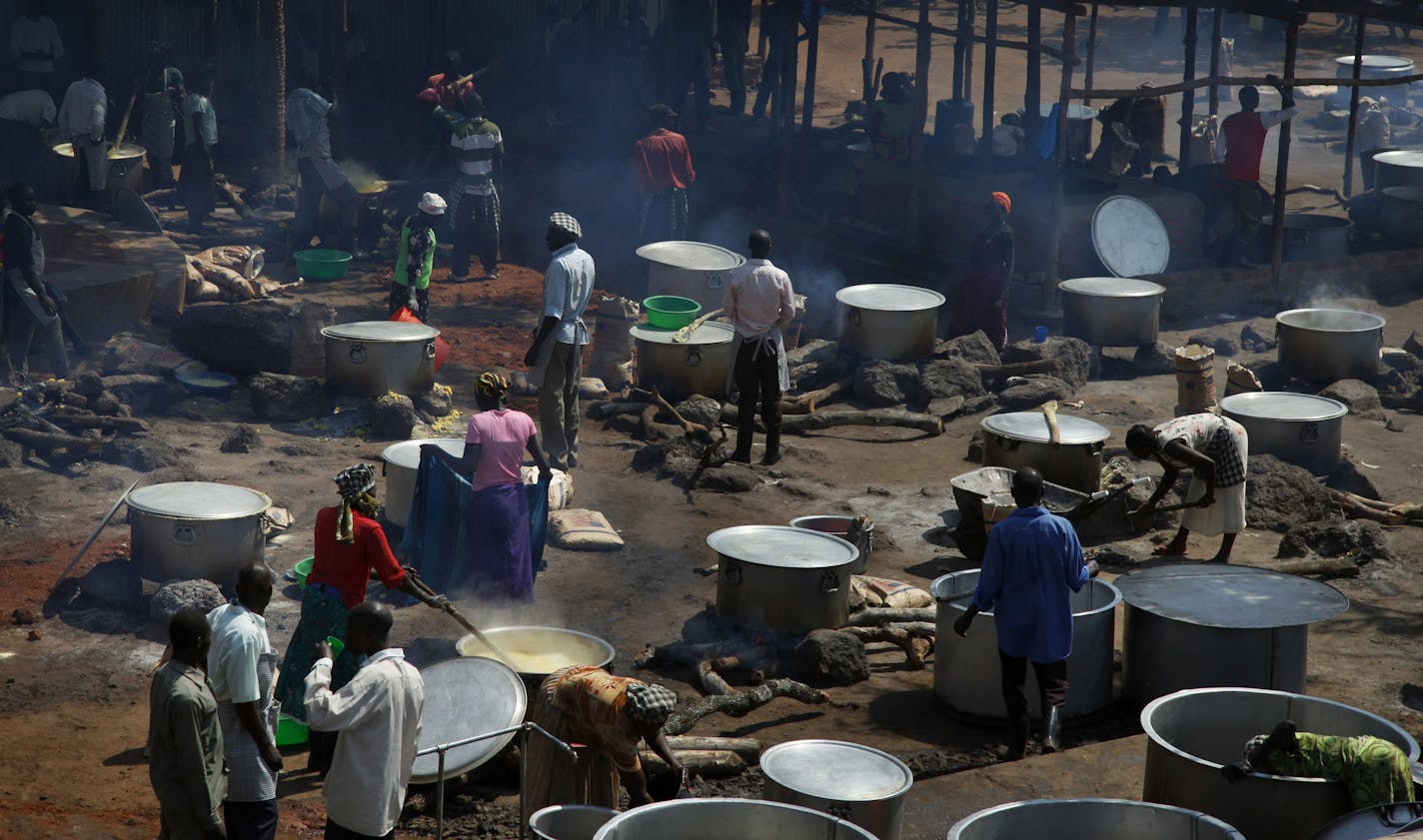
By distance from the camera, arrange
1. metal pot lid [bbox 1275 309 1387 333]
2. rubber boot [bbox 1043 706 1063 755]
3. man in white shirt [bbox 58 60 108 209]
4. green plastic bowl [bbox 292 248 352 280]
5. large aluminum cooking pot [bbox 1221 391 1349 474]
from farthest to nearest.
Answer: man in white shirt [bbox 58 60 108 209] → green plastic bowl [bbox 292 248 352 280] → metal pot lid [bbox 1275 309 1387 333] → large aluminum cooking pot [bbox 1221 391 1349 474] → rubber boot [bbox 1043 706 1063 755]

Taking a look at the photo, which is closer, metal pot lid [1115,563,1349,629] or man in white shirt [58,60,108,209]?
metal pot lid [1115,563,1349,629]

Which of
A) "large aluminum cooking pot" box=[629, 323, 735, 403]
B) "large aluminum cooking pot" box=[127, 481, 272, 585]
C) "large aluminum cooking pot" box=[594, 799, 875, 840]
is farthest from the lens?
"large aluminum cooking pot" box=[629, 323, 735, 403]

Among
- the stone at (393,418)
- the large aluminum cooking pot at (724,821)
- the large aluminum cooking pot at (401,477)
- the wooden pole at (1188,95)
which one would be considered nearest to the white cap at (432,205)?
the stone at (393,418)

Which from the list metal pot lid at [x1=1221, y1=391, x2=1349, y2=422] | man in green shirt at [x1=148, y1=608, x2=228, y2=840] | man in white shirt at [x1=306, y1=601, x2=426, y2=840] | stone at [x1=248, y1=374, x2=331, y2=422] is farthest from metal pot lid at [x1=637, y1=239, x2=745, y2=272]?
man in green shirt at [x1=148, y1=608, x2=228, y2=840]

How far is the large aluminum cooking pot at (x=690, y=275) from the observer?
44.1 feet

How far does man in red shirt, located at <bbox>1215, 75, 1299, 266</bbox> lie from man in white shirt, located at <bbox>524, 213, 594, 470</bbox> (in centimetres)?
846

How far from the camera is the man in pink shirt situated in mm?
10648

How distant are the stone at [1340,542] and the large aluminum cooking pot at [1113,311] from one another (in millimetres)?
4522

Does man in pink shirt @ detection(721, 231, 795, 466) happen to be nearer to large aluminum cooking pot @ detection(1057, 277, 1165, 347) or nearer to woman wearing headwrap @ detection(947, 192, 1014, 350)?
woman wearing headwrap @ detection(947, 192, 1014, 350)

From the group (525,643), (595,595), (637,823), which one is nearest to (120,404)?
(595,595)

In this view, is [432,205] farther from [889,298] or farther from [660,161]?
[889,298]

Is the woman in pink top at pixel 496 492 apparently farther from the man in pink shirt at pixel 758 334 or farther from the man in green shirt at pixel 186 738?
the man in green shirt at pixel 186 738

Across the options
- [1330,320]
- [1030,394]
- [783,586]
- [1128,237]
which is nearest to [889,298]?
[1030,394]

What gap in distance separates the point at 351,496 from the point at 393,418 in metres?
4.38
